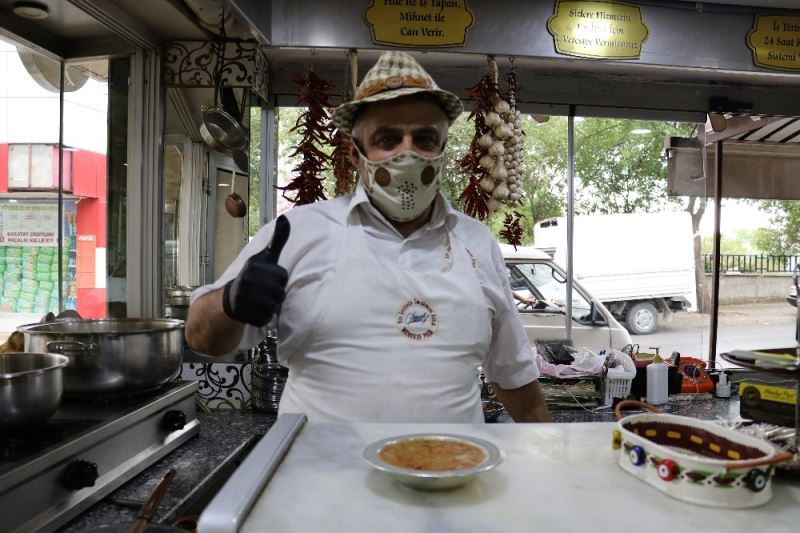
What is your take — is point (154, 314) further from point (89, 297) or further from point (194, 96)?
point (194, 96)

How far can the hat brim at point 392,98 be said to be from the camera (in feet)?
5.33

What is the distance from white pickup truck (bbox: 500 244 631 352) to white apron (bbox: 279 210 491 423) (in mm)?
3008

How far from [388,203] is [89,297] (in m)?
2.42

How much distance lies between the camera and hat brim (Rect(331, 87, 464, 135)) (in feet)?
5.33

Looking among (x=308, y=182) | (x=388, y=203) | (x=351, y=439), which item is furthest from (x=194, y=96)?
(x=351, y=439)

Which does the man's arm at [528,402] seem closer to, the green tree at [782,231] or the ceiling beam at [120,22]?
the ceiling beam at [120,22]

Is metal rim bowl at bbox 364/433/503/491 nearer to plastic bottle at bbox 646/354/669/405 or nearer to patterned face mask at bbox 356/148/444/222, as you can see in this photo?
patterned face mask at bbox 356/148/444/222

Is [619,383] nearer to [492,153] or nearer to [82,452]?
[492,153]

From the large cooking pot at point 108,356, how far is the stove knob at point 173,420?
137mm

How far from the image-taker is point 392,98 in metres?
1.64

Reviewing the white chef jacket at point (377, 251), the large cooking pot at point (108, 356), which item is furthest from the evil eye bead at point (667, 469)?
the large cooking pot at point (108, 356)

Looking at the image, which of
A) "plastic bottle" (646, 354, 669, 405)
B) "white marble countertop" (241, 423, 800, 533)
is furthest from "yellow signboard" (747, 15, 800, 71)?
"white marble countertop" (241, 423, 800, 533)

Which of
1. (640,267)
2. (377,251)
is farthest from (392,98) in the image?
(640,267)

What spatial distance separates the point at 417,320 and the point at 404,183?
1.32ft
